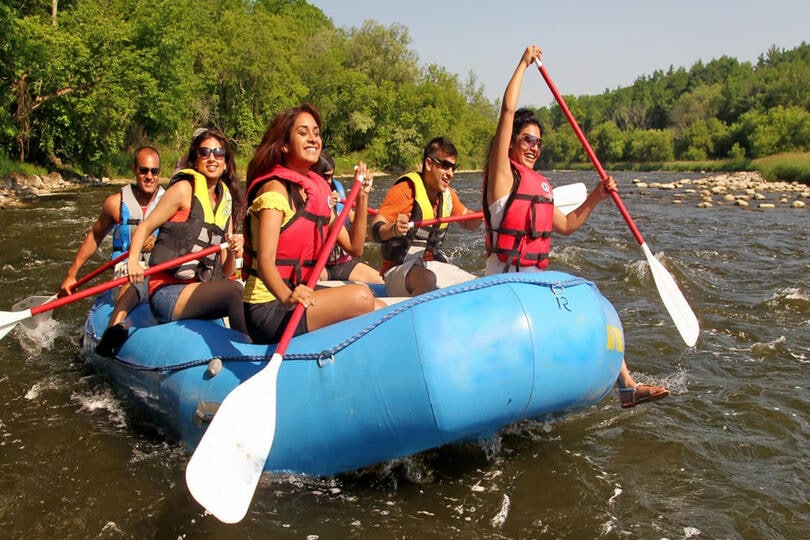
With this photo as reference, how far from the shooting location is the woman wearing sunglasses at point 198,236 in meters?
3.36

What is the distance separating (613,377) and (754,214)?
12492 mm

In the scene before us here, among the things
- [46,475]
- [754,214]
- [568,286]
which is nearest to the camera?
[568,286]

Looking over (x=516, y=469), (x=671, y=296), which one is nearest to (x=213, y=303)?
(x=516, y=469)

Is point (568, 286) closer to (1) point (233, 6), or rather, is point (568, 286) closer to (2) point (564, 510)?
(2) point (564, 510)

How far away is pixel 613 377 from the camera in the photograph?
9.29ft

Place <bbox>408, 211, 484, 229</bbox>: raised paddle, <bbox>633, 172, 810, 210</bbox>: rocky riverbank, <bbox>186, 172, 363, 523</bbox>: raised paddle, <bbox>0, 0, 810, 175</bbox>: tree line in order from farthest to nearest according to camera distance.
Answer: <bbox>0, 0, 810, 175</bbox>: tree line
<bbox>633, 172, 810, 210</bbox>: rocky riverbank
<bbox>408, 211, 484, 229</bbox>: raised paddle
<bbox>186, 172, 363, 523</bbox>: raised paddle

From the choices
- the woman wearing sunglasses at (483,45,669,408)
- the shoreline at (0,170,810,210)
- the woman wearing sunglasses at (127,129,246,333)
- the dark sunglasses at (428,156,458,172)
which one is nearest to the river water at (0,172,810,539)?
the woman wearing sunglasses at (483,45,669,408)

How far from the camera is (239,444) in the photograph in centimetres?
250

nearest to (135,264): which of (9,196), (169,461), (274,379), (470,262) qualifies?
(169,461)

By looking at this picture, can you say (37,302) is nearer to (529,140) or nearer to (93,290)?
(93,290)

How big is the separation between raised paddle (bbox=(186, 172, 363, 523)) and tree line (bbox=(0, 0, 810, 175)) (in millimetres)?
13602

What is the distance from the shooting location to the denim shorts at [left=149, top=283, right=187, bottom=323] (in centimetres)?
346

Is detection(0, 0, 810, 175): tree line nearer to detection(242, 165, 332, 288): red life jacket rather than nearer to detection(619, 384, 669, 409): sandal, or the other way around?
detection(242, 165, 332, 288): red life jacket

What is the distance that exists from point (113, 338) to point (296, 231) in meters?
1.47
